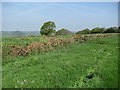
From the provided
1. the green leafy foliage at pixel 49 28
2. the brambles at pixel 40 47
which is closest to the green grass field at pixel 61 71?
the brambles at pixel 40 47

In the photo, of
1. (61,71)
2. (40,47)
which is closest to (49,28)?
(40,47)

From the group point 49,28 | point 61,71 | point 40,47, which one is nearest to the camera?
point 61,71

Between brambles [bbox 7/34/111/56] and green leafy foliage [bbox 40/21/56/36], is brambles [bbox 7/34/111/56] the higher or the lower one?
the lower one

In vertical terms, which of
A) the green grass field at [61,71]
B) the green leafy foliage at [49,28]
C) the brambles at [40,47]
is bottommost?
the green grass field at [61,71]

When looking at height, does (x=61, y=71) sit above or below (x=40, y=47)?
below

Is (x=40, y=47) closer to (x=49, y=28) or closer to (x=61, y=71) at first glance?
(x=61, y=71)

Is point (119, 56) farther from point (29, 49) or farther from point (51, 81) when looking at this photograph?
point (51, 81)

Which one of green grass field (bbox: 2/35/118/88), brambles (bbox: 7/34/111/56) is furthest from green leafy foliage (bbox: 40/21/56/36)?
green grass field (bbox: 2/35/118/88)

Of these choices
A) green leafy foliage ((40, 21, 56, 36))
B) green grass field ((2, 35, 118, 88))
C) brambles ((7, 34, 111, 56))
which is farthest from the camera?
green leafy foliage ((40, 21, 56, 36))

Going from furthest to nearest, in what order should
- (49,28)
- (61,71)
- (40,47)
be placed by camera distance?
(49,28) < (40,47) < (61,71)

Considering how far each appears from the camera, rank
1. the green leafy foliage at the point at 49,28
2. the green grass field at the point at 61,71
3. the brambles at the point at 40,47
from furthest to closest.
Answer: the green leafy foliage at the point at 49,28 → the brambles at the point at 40,47 → the green grass field at the point at 61,71

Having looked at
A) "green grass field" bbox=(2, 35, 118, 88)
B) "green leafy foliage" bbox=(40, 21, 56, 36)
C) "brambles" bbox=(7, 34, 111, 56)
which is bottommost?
"green grass field" bbox=(2, 35, 118, 88)

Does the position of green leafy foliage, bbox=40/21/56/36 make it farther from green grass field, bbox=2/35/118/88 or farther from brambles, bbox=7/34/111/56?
green grass field, bbox=2/35/118/88

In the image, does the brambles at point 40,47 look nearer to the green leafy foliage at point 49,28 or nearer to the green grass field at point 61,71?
the green grass field at point 61,71
